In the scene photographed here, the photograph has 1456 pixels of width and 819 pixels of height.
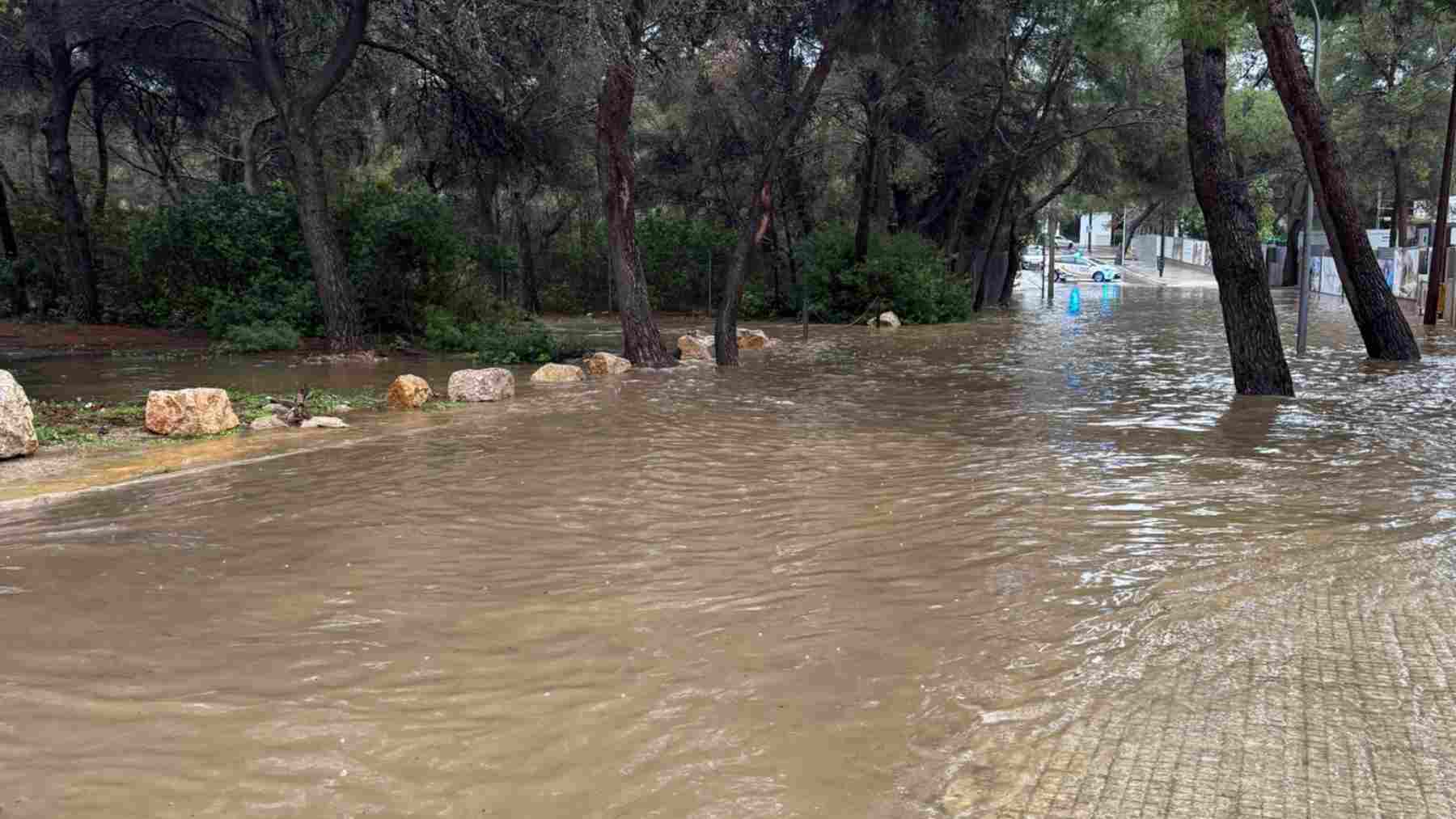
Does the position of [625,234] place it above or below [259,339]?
above

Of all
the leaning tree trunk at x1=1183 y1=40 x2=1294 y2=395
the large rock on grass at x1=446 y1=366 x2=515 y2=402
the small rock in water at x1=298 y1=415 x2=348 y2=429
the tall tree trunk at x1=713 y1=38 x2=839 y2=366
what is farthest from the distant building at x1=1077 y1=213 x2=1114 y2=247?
the small rock in water at x1=298 y1=415 x2=348 y2=429

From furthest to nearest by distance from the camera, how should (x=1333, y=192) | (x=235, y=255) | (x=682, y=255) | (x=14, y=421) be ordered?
(x=682, y=255) < (x=235, y=255) < (x=1333, y=192) < (x=14, y=421)

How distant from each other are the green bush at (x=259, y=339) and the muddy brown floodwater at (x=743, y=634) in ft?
35.9

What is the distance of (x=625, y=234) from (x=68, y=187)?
1180 cm

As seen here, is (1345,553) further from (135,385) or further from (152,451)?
(135,385)

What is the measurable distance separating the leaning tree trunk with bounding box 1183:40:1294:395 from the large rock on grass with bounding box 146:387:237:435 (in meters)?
10.5

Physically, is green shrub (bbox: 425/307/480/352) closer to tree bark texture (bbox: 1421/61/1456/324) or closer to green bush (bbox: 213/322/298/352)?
green bush (bbox: 213/322/298/352)

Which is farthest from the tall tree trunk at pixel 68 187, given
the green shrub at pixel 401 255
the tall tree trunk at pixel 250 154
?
the tall tree trunk at pixel 250 154

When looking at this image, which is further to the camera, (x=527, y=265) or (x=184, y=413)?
(x=527, y=265)

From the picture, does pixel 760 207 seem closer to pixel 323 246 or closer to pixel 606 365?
pixel 606 365

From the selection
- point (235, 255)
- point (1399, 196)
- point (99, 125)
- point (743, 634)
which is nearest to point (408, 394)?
point (743, 634)

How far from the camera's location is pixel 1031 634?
16.7ft

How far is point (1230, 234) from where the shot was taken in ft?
43.4

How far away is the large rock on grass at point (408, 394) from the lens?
1301cm
